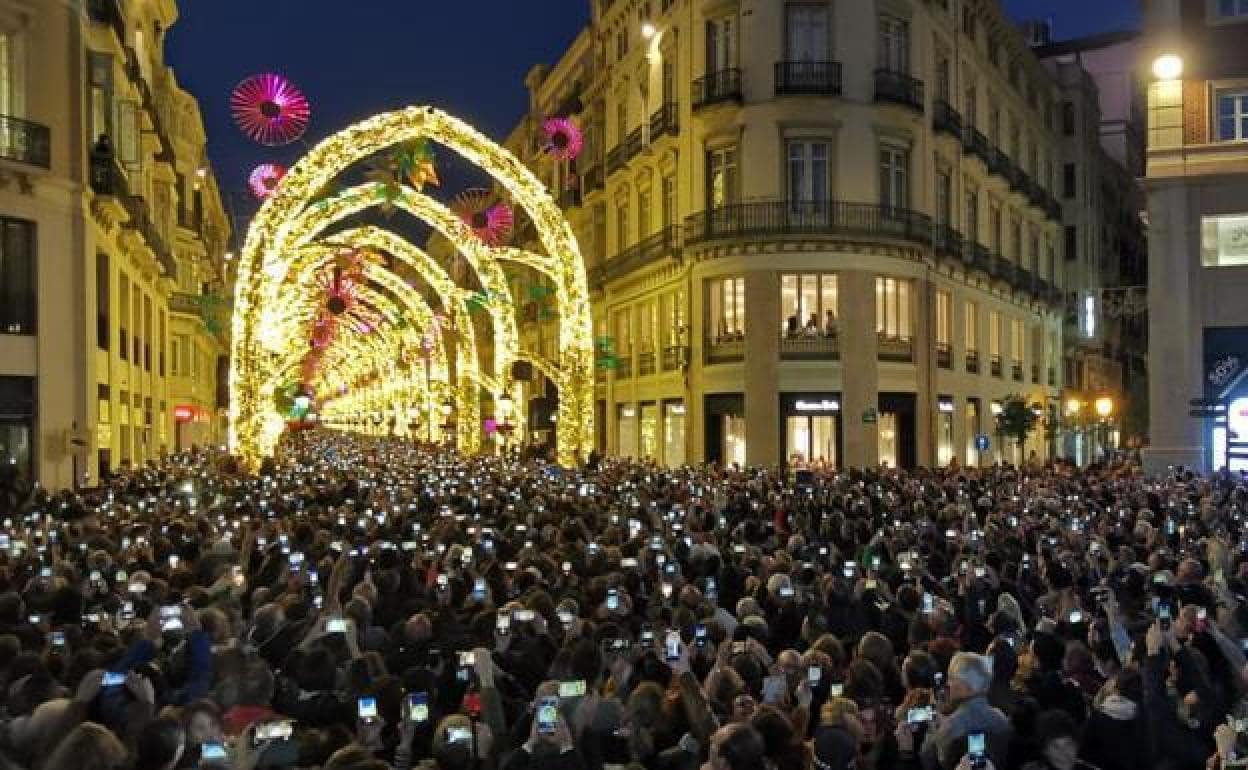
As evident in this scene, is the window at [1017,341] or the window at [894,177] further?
the window at [1017,341]

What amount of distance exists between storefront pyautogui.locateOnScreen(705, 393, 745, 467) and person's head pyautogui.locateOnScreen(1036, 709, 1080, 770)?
32.5 metres

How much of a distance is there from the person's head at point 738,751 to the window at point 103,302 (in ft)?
100

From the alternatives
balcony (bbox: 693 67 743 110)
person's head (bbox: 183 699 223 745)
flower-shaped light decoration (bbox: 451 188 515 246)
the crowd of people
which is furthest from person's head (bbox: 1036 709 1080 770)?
balcony (bbox: 693 67 743 110)

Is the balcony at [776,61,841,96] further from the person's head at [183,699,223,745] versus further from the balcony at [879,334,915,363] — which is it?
the person's head at [183,699,223,745]

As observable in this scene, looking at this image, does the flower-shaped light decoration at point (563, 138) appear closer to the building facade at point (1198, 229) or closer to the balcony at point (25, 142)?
the balcony at point (25, 142)

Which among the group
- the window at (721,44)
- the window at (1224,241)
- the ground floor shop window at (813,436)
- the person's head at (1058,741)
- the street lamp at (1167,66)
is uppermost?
the window at (721,44)

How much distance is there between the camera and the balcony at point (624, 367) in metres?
49.9

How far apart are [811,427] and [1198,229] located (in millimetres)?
11393

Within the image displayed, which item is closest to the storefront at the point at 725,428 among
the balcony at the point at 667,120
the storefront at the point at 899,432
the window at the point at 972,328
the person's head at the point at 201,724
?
the storefront at the point at 899,432

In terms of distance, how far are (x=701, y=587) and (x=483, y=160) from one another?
19.4 meters

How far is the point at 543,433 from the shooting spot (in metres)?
62.7

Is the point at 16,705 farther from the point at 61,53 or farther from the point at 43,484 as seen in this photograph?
the point at 61,53

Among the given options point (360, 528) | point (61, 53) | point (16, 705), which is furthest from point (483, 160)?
point (16, 705)

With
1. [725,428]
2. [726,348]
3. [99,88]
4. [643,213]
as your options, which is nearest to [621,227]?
[643,213]
